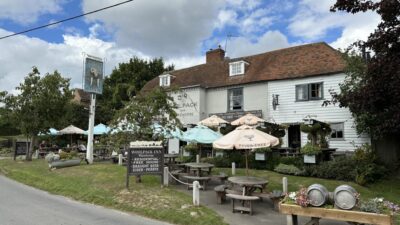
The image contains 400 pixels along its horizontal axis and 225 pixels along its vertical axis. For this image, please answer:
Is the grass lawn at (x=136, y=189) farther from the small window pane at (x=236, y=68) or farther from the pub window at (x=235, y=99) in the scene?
the small window pane at (x=236, y=68)

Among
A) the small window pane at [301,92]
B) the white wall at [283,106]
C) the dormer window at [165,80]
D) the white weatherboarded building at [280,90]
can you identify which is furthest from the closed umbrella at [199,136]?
the dormer window at [165,80]

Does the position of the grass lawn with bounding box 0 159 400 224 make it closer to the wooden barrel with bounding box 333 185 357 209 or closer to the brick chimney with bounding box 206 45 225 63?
the wooden barrel with bounding box 333 185 357 209

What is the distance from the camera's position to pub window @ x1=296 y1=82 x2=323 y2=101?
23234mm

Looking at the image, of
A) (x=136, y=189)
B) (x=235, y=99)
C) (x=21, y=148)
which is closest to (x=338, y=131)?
(x=235, y=99)

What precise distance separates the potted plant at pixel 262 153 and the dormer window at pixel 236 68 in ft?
34.9

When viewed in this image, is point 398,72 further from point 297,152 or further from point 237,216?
point 297,152

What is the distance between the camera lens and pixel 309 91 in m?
23.5

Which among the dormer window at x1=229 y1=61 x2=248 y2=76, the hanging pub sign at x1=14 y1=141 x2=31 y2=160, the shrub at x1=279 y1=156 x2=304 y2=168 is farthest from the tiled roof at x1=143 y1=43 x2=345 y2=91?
the hanging pub sign at x1=14 y1=141 x2=31 y2=160

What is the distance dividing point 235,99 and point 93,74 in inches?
439

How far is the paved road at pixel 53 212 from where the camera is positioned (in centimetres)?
859

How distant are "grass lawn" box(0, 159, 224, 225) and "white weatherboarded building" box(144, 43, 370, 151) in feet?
28.5

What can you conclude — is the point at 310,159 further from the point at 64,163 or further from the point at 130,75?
the point at 130,75

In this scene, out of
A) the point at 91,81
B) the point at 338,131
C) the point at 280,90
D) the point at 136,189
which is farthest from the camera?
the point at 280,90

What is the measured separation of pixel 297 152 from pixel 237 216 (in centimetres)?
982
